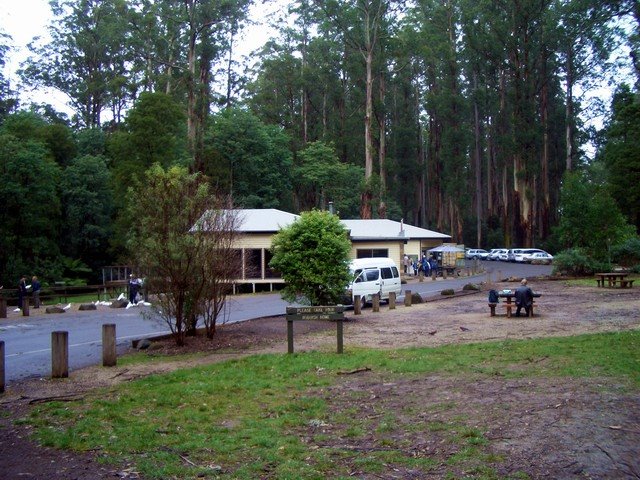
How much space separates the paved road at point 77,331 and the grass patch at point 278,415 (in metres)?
3.41

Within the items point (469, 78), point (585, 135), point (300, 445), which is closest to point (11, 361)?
point (300, 445)

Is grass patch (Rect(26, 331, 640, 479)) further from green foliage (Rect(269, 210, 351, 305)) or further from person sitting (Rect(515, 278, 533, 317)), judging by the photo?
person sitting (Rect(515, 278, 533, 317))

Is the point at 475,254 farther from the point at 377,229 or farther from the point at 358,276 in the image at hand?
the point at 358,276

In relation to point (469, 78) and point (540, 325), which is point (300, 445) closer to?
point (540, 325)

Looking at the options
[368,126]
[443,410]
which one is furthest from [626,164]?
[443,410]

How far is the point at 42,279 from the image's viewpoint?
135ft

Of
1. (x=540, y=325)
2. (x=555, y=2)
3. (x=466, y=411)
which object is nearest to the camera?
(x=466, y=411)

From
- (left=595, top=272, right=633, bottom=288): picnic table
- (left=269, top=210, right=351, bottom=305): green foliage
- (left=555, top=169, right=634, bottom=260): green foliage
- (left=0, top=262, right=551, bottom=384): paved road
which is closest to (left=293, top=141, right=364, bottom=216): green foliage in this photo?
(left=555, top=169, right=634, bottom=260): green foliage

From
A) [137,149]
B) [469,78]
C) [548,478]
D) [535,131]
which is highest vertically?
[469,78]

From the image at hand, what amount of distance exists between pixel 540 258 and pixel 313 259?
1822 inches

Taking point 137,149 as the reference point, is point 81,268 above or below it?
below

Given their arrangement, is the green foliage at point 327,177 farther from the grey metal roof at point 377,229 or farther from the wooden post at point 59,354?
the wooden post at point 59,354

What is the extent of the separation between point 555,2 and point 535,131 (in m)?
12.3

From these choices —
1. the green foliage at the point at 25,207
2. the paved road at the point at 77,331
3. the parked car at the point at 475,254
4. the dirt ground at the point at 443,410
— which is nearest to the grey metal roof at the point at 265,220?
the paved road at the point at 77,331
